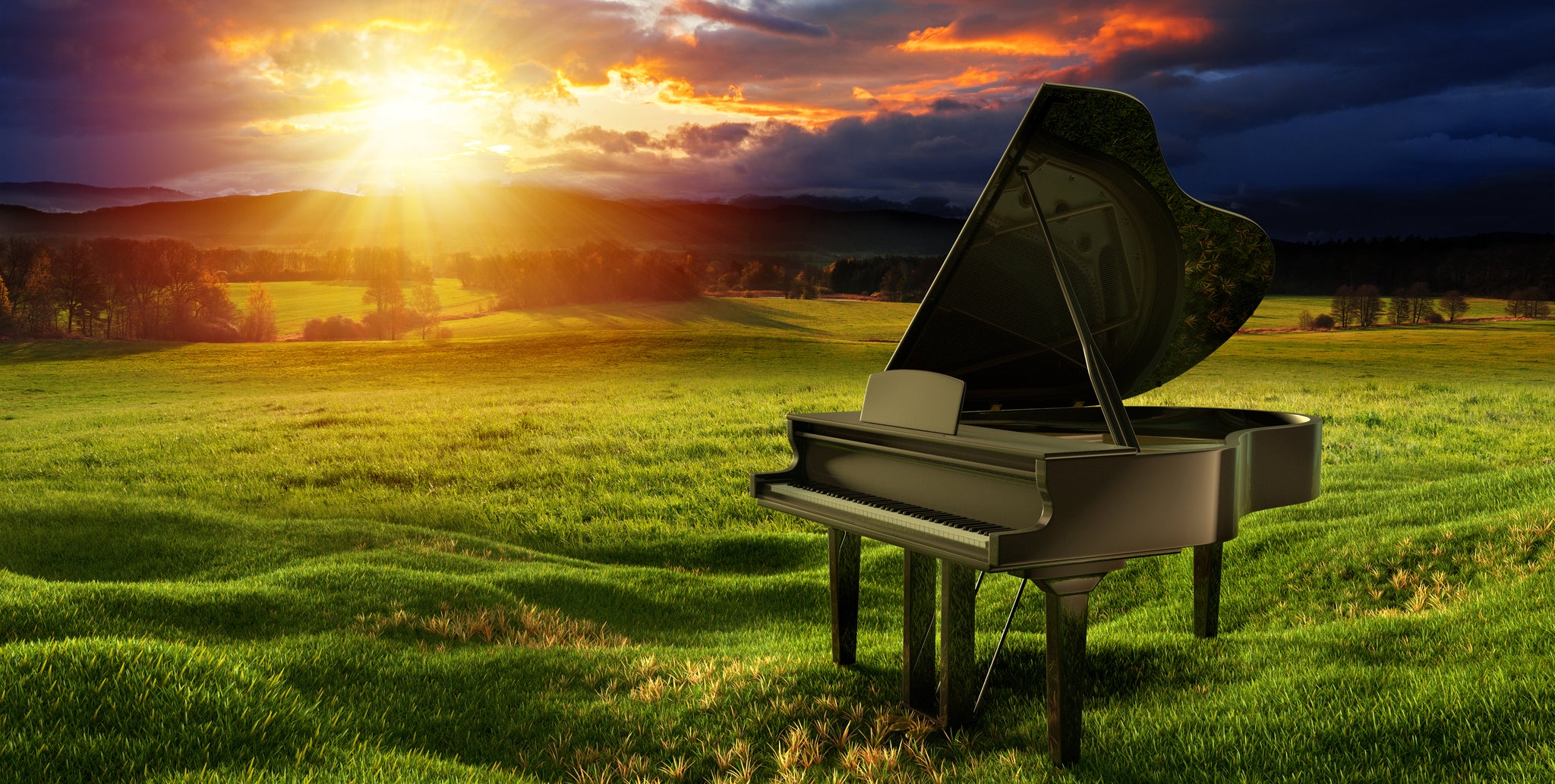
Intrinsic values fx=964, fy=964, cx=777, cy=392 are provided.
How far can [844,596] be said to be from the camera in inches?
300

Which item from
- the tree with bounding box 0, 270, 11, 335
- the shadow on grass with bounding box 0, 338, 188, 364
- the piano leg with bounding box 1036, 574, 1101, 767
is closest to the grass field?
the piano leg with bounding box 1036, 574, 1101, 767

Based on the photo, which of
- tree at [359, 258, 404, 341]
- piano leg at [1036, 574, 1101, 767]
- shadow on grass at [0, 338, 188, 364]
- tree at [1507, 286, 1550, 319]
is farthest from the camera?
tree at [1507, 286, 1550, 319]

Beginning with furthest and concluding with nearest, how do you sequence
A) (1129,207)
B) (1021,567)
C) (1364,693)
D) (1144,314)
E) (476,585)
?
(476,585) < (1144,314) < (1129,207) < (1364,693) < (1021,567)

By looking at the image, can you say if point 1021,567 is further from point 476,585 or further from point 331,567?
point 331,567

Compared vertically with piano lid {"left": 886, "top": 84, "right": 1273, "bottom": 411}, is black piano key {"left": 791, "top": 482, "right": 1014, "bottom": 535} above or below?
below

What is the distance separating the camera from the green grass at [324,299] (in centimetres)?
6531

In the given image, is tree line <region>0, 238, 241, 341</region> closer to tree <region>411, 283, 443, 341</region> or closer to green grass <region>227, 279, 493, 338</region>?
green grass <region>227, 279, 493, 338</region>

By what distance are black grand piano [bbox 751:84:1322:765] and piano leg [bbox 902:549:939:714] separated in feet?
0.05

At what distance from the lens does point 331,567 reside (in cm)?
1070

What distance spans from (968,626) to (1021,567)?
141 centimetres

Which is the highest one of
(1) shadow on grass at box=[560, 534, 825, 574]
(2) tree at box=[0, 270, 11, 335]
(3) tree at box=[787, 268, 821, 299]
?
(3) tree at box=[787, 268, 821, 299]

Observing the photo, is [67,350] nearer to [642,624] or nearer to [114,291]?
[114,291]

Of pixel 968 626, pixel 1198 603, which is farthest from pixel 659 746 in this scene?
pixel 1198 603

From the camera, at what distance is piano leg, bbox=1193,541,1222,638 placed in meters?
8.19
